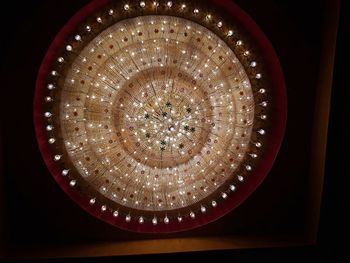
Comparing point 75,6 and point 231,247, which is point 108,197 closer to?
point 231,247

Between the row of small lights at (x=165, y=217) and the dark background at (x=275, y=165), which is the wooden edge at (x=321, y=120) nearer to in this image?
the dark background at (x=275, y=165)

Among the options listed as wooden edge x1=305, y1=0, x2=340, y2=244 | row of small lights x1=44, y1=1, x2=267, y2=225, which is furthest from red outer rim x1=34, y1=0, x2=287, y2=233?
wooden edge x1=305, y1=0, x2=340, y2=244

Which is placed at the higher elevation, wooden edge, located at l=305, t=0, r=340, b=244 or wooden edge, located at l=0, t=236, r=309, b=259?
wooden edge, located at l=305, t=0, r=340, b=244

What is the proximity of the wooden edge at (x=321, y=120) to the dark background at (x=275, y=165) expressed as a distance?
40 mm

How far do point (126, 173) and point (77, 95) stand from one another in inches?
25.5

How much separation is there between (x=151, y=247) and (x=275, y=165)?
1.14 metres

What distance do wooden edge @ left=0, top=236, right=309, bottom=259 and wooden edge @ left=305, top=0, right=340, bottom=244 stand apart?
0.23 meters

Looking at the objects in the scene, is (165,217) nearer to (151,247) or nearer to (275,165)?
(151,247)

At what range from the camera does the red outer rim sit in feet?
8.30

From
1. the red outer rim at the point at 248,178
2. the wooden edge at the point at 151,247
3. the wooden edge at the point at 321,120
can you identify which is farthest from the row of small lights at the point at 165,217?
the wooden edge at the point at 321,120

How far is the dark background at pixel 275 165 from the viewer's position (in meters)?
2.54

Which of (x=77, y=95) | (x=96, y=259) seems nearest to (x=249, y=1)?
(x=77, y=95)

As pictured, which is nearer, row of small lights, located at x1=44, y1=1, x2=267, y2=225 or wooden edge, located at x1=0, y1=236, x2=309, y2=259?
row of small lights, located at x1=44, y1=1, x2=267, y2=225

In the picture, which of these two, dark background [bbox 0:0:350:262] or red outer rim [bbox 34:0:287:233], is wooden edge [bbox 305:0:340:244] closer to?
dark background [bbox 0:0:350:262]
